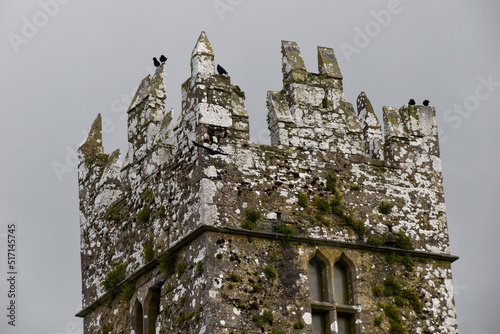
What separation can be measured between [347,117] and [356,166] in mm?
935

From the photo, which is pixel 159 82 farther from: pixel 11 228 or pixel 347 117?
pixel 11 228

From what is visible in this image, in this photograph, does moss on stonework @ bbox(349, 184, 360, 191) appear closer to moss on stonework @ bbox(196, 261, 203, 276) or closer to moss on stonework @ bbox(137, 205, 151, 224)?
moss on stonework @ bbox(196, 261, 203, 276)

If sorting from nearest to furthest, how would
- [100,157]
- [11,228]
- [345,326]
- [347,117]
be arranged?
[345,326], [347,117], [100,157], [11,228]

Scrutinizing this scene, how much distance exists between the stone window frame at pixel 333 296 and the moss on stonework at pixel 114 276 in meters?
3.62

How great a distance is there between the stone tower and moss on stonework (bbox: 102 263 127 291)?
3cm

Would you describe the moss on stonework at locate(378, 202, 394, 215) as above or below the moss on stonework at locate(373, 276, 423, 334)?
above

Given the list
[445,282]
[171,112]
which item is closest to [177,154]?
[171,112]

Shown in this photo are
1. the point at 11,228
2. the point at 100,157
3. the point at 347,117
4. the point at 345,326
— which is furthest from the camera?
the point at 11,228

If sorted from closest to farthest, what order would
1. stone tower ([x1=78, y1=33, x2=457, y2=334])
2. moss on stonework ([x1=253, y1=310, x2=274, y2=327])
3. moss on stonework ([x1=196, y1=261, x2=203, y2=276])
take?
moss on stonework ([x1=253, y1=310, x2=274, y2=327])
moss on stonework ([x1=196, y1=261, x2=203, y2=276])
stone tower ([x1=78, y1=33, x2=457, y2=334])

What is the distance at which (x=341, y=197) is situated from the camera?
76.6 feet

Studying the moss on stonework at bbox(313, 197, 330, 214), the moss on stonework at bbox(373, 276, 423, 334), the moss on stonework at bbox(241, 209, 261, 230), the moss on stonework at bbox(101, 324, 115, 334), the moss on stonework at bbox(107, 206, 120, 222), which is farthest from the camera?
the moss on stonework at bbox(107, 206, 120, 222)

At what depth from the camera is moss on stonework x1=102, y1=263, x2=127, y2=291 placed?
959 inches

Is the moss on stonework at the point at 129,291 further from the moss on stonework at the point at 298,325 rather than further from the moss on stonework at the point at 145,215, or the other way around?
the moss on stonework at the point at 298,325

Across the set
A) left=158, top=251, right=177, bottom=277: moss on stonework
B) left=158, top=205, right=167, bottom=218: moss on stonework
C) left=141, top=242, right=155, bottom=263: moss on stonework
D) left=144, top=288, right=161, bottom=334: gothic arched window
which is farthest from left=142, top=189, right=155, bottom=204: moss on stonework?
left=144, top=288, right=161, bottom=334: gothic arched window
